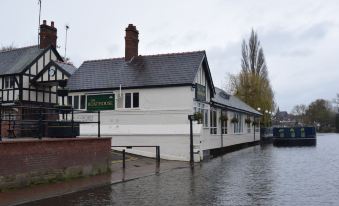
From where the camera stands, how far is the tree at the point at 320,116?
119 metres

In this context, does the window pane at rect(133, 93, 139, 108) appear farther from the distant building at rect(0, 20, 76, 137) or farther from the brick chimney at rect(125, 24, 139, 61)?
the distant building at rect(0, 20, 76, 137)

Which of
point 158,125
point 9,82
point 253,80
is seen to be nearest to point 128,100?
point 158,125

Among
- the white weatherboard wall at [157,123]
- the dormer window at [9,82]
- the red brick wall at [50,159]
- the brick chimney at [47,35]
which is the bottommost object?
the red brick wall at [50,159]

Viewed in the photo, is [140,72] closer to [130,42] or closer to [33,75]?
[130,42]

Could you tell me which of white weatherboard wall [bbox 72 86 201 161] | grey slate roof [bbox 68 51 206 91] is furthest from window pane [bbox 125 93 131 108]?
grey slate roof [bbox 68 51 206 91]

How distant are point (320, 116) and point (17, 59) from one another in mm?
100597

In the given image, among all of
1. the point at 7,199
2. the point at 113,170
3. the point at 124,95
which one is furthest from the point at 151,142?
the point at 7,199

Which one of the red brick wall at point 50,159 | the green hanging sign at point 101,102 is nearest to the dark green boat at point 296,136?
the green hanging sign at point 101,102

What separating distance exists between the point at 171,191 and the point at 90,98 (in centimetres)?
1491

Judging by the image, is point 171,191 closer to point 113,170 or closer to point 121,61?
point 113,170

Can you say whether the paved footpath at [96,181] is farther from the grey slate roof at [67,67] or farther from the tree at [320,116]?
the tree at [320,116]

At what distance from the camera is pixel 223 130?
32812 millimetres

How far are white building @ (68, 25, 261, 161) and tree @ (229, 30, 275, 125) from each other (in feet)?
91.7

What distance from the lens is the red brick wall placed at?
12.5 metres
